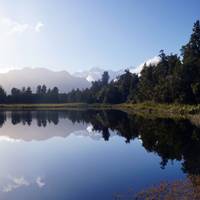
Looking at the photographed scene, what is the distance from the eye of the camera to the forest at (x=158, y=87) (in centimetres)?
7981

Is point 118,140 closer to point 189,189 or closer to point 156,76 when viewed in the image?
point 189,189

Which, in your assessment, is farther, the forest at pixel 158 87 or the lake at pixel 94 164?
the forest at pixel 158 87

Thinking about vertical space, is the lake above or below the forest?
below

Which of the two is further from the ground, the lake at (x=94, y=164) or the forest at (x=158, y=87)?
the forest at (x=158, y=87)

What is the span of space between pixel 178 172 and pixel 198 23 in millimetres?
69553

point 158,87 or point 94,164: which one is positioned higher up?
point 158,87

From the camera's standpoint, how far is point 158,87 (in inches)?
3841

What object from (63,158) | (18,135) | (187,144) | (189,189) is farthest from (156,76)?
(189,189)

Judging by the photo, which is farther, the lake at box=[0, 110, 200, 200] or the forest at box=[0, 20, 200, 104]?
the forest at box=[0, 20, 200, 104]

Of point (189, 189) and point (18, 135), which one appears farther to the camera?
point (18, 135)

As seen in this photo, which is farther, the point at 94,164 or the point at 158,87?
the point at 158,87

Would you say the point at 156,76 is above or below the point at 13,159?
above

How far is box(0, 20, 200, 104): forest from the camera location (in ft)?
262

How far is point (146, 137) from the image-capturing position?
44.2m
